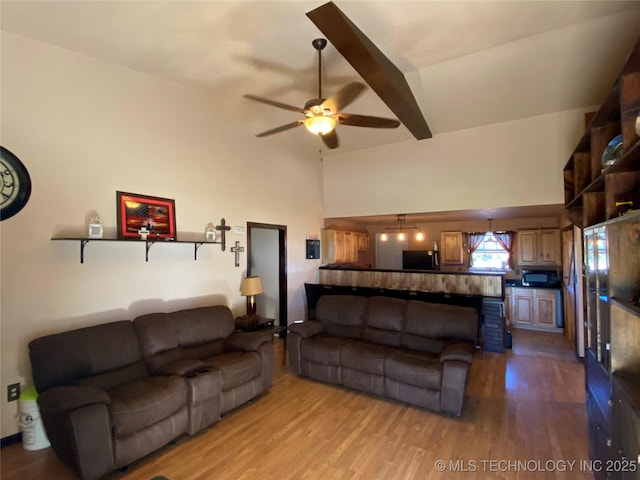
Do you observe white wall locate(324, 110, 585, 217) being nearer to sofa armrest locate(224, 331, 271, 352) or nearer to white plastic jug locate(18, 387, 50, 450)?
A: sofa armrest locate(224, 331, 271, 352)

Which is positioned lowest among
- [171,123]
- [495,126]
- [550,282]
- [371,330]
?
[371,330]

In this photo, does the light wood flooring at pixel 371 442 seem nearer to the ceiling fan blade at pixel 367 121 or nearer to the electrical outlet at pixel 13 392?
the electrical outlet at pixel 13 392

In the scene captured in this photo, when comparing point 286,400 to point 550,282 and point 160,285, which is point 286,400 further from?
point 550,282

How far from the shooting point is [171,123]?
154 inches

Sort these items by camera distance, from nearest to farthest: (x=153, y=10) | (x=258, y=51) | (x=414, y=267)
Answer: (x=153, y=10) < (x=258, y=51) < (x=414, y=267)

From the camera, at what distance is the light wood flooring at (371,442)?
230 centimetres

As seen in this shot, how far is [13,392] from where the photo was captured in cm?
268

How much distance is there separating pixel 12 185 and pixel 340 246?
553 centimetres

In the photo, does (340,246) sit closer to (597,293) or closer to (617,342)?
(597,293)

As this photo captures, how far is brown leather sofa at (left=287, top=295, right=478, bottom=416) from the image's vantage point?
304 cm

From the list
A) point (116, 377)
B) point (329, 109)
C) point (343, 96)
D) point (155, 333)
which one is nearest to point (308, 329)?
point (155, 333)

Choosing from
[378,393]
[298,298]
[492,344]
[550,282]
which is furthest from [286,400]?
[550,282]

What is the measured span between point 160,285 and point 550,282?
273 inches

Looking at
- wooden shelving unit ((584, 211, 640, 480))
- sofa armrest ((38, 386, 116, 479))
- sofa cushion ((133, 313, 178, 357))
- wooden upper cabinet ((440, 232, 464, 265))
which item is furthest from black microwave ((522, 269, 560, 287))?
sofa armrest ((38, 386, 116, 479))
